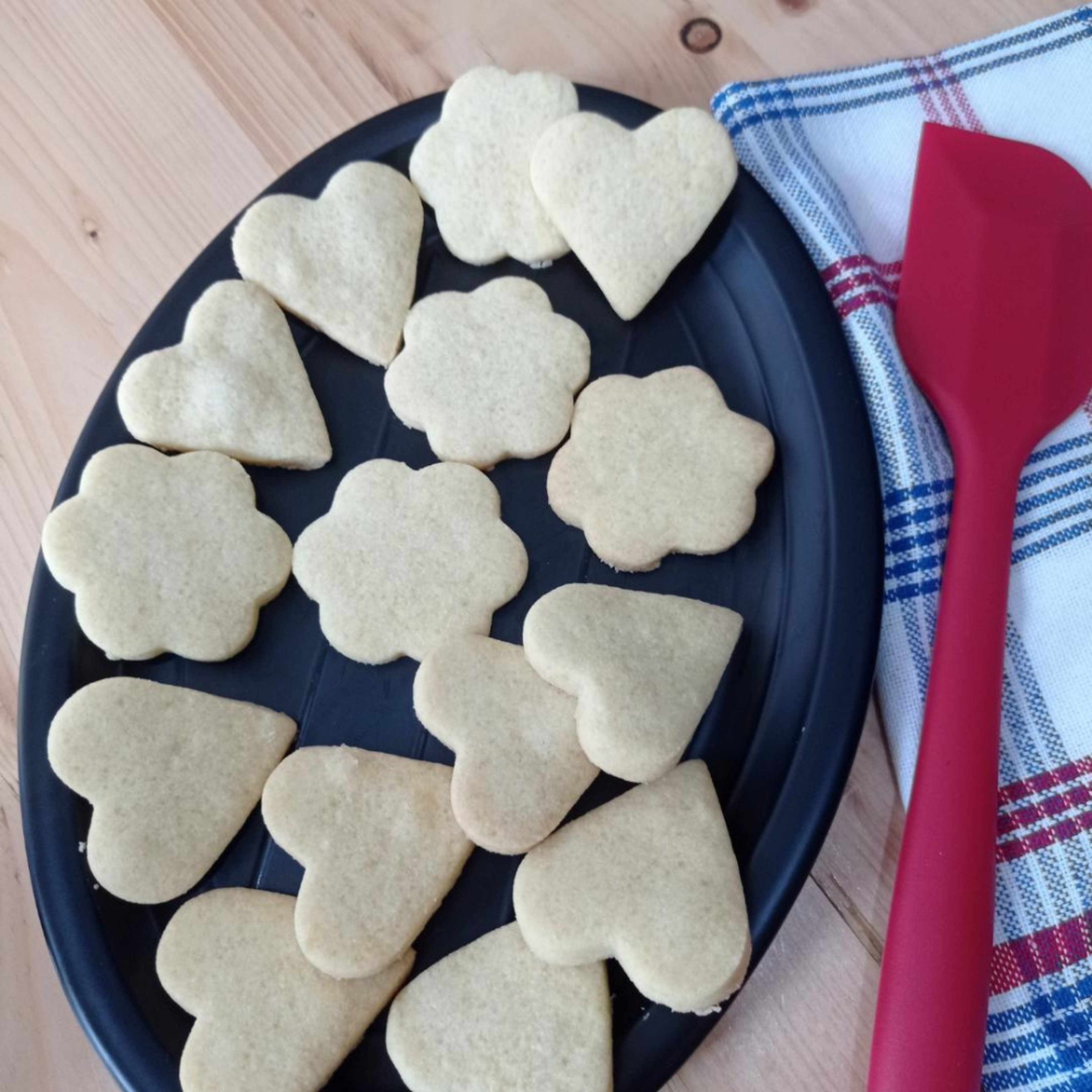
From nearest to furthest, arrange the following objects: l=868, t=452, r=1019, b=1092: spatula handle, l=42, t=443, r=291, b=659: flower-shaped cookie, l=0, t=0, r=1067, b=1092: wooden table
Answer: l=868, t=452, r=1019, b=1092: spatula handle, l=42, t=443, r=291, b=659: flower-shaped cookie, l=0, t=0, r=1067, b=1092: wooden table

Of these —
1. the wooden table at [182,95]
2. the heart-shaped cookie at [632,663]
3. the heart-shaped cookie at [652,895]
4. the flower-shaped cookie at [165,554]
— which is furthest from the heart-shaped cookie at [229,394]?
the heart-shaped cookie at [652,895]

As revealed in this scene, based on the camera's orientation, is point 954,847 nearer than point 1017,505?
Yes

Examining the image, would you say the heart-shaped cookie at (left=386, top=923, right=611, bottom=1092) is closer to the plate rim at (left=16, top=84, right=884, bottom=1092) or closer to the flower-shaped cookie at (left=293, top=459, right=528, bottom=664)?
the plate rim at (left=16, top=84, right=884, bottom=1092)

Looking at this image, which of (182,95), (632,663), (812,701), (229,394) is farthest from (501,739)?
(182,95)

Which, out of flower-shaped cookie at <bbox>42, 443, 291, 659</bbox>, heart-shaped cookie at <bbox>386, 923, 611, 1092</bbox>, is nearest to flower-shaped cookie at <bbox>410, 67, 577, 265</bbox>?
flower-shaped cookie at <bbox>42, 443, 291, 659</bbox>

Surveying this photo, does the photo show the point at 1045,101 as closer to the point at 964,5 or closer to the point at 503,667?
the point at 964,5

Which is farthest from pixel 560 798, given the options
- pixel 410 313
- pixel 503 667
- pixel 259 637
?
pixel 410 313

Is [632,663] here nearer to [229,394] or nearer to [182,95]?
[229,394]
